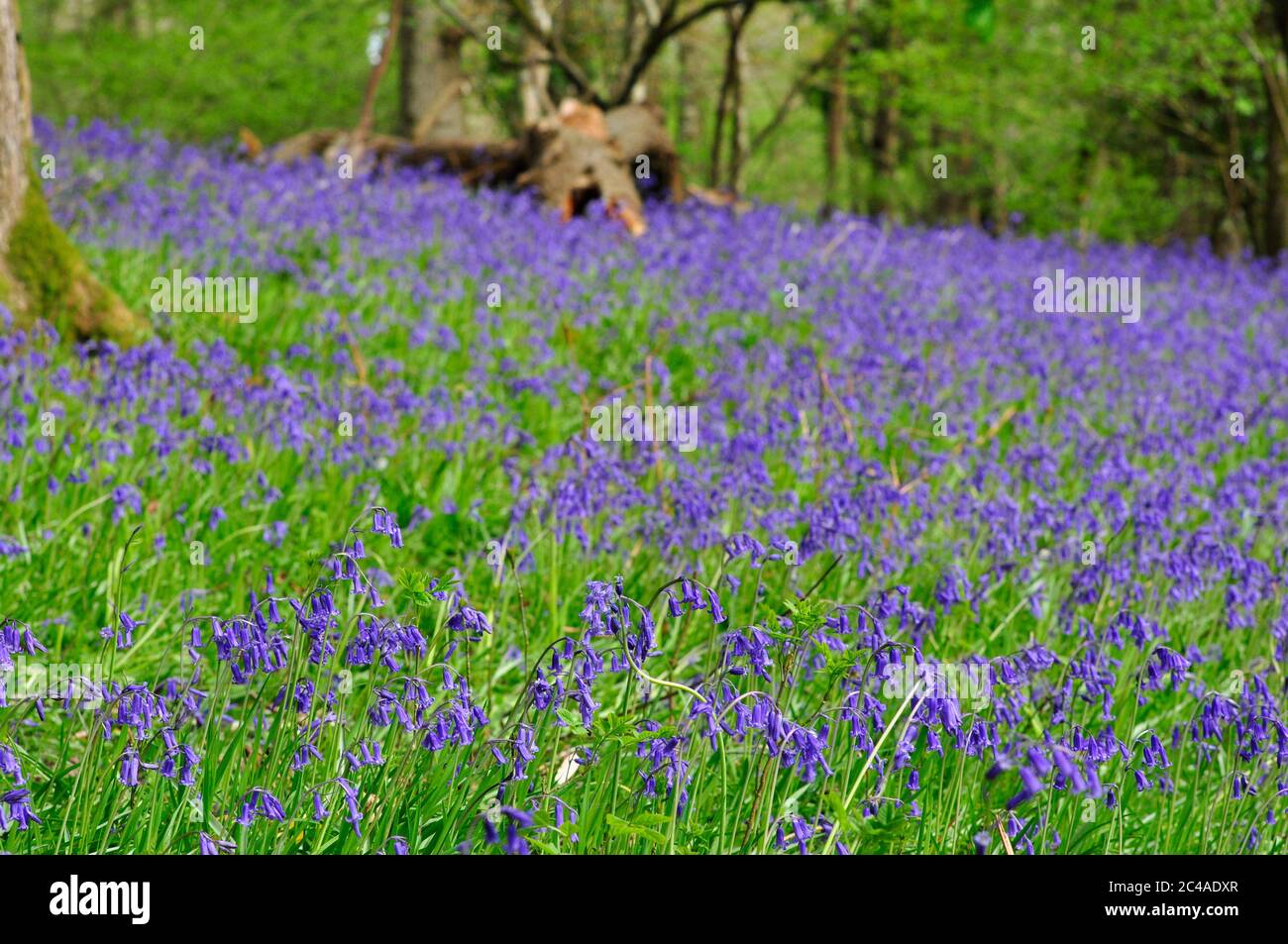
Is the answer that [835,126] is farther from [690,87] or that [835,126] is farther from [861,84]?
[690,87]

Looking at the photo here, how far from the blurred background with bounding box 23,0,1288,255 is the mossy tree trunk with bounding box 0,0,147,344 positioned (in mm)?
8477

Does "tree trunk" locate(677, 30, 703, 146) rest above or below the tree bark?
above

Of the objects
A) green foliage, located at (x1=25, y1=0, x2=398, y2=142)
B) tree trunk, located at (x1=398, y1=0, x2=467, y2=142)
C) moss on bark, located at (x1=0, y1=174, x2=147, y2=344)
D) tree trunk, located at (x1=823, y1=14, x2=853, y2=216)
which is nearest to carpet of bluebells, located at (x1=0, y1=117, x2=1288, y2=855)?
moss on bark, located at (x1=0, y1=174, x2=147, y2=344)

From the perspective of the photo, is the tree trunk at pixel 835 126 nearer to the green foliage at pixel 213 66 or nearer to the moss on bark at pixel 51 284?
the green foliage at pixel 213 66

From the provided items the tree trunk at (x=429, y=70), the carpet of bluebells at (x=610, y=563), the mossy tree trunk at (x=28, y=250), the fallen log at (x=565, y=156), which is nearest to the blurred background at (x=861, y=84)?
the tree trunk at (x=429, y=70)

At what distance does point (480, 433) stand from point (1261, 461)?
3.49 metres

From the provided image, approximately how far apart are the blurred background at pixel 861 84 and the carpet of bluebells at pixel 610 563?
21.8 feet

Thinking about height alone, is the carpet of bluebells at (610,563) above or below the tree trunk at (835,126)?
below

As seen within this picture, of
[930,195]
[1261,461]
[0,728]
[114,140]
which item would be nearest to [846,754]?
[0,728]

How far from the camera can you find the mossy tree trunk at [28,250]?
5.85m

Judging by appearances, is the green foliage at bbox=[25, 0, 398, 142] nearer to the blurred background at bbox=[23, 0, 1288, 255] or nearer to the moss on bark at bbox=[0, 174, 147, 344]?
the blurred background at bbox=[23, 0, 1288, 255]

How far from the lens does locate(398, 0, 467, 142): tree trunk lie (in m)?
16.3
